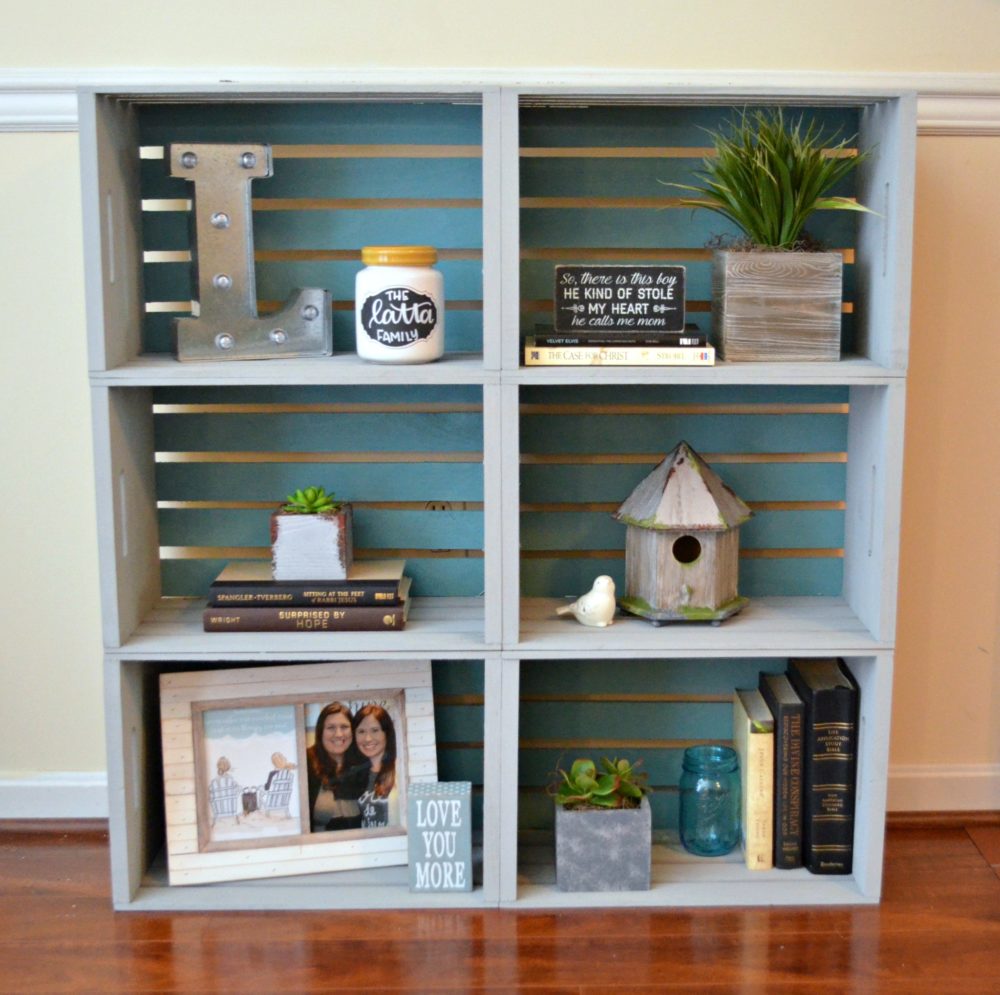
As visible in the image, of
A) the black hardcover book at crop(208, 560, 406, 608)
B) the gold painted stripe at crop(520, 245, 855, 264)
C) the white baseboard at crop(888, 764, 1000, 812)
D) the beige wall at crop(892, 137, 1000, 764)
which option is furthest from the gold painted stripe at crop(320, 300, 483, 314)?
the white baseboard at crop(888, 764, 1000, 812)

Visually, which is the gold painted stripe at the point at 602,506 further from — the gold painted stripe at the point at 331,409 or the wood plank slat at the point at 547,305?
the wood plank slat at the point at 547,305

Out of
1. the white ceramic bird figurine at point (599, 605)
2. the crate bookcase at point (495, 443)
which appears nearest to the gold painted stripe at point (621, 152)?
the crate bookcase at point (495, 443)

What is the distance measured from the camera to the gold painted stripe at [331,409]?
221 cm

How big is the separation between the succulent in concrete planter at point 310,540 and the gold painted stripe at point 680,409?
363 mm

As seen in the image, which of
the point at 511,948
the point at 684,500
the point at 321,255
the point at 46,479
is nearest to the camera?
the point at 511,948

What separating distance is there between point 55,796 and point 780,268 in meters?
1.51

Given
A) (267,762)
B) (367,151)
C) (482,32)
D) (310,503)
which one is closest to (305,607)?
(310,503)

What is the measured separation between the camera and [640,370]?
1.95 meters

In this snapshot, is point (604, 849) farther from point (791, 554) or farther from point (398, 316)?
point (398, 316)

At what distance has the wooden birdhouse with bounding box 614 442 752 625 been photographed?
6.75 ft

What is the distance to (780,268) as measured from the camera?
6.54ft

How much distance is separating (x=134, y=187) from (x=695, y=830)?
1341 millimetres

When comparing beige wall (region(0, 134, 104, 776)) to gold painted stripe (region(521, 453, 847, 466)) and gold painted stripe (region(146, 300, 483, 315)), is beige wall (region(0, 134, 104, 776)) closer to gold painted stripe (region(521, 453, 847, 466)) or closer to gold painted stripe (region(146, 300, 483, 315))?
gold painted stripe (region(146, 300, 483, 315))

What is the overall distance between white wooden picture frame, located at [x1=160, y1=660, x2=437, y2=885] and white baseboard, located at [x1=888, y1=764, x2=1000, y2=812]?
83 cm
